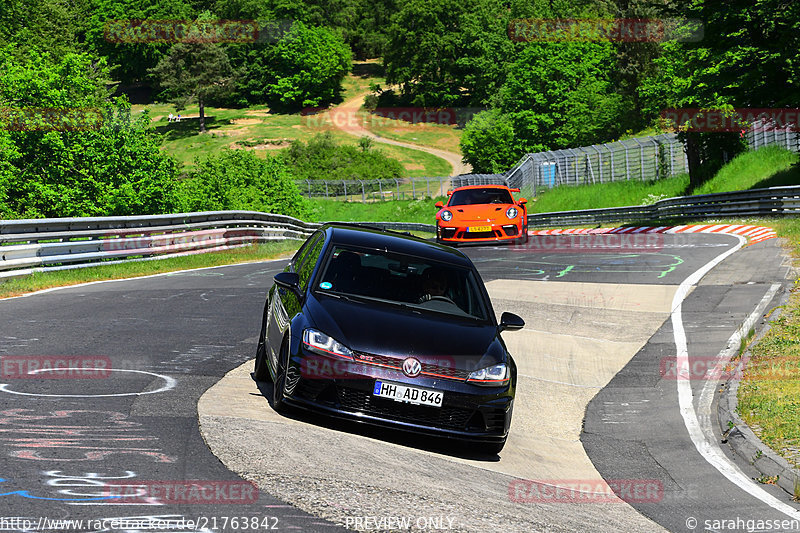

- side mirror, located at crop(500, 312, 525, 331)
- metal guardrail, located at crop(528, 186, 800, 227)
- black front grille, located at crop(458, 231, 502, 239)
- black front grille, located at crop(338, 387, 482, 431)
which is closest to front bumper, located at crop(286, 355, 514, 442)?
black front grille, located at crop(338, 387, 482, 431)

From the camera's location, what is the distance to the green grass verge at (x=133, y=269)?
53.5 feet

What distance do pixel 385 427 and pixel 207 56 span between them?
124633 mm

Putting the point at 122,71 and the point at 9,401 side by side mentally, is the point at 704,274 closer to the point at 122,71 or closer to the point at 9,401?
the point at 9,401

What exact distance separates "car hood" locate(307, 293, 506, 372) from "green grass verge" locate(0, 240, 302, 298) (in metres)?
9.57

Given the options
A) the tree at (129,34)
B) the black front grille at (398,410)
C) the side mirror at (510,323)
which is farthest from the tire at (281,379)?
the tree at (129,34)

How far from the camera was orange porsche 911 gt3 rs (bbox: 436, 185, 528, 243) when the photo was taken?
78.1 ft

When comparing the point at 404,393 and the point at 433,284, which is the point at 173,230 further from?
the point at 404,393

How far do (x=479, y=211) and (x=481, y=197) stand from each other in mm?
513

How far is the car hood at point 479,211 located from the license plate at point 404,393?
17.1m

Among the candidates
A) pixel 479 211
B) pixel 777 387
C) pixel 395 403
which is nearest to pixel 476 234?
pixel 479 211

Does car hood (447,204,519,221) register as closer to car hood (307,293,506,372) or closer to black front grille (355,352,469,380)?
car hood (307,293,506,372)

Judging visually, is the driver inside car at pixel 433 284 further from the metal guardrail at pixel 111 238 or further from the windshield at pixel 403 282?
the metal guardrail at pixel 111 238

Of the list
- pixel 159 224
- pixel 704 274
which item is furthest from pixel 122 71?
pixel 704 274

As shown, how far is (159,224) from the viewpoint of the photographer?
23.6m
